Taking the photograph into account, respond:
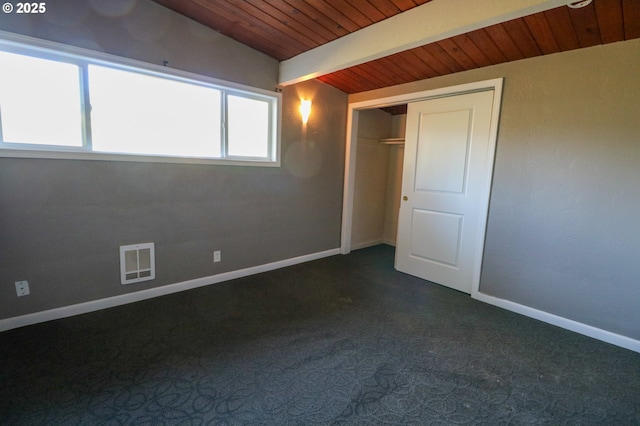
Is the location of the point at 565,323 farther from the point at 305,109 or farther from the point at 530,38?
the point at 305,109

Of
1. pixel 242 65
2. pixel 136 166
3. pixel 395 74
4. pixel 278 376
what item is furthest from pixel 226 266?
pixel 395 74

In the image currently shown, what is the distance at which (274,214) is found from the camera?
3.64 meters

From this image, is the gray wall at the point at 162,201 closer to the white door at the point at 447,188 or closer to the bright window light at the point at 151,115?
the bright window light at the point at 151,115

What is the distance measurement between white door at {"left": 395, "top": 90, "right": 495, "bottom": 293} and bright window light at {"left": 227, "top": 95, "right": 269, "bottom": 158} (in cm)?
175

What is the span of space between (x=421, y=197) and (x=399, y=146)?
1.63 meters

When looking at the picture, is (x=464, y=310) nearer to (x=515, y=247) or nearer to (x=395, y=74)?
(x=515, y=247)

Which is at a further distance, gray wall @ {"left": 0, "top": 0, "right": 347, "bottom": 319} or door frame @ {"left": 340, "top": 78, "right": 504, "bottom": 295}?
door frame @ {"left": 340, "top": 78, "right": 504, "bottom": 295}

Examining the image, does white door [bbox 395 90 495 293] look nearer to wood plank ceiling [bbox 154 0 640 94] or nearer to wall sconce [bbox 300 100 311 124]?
wood plank ceiling [bbox 154 0 640 94]

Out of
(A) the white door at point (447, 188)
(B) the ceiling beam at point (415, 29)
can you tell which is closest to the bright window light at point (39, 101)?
(B) the ceiling beam at point (415, 29)

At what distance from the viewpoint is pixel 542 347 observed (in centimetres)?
226

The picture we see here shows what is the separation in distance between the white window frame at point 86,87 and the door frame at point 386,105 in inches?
53.6

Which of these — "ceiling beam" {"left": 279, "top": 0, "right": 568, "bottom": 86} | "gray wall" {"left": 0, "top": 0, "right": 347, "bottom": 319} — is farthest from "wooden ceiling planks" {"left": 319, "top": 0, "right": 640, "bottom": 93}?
"gray wall" {"left": 0, "top": 0, "right": 347, "bottom": 319}

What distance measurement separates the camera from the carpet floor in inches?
62.1

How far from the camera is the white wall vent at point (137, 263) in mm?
2641
